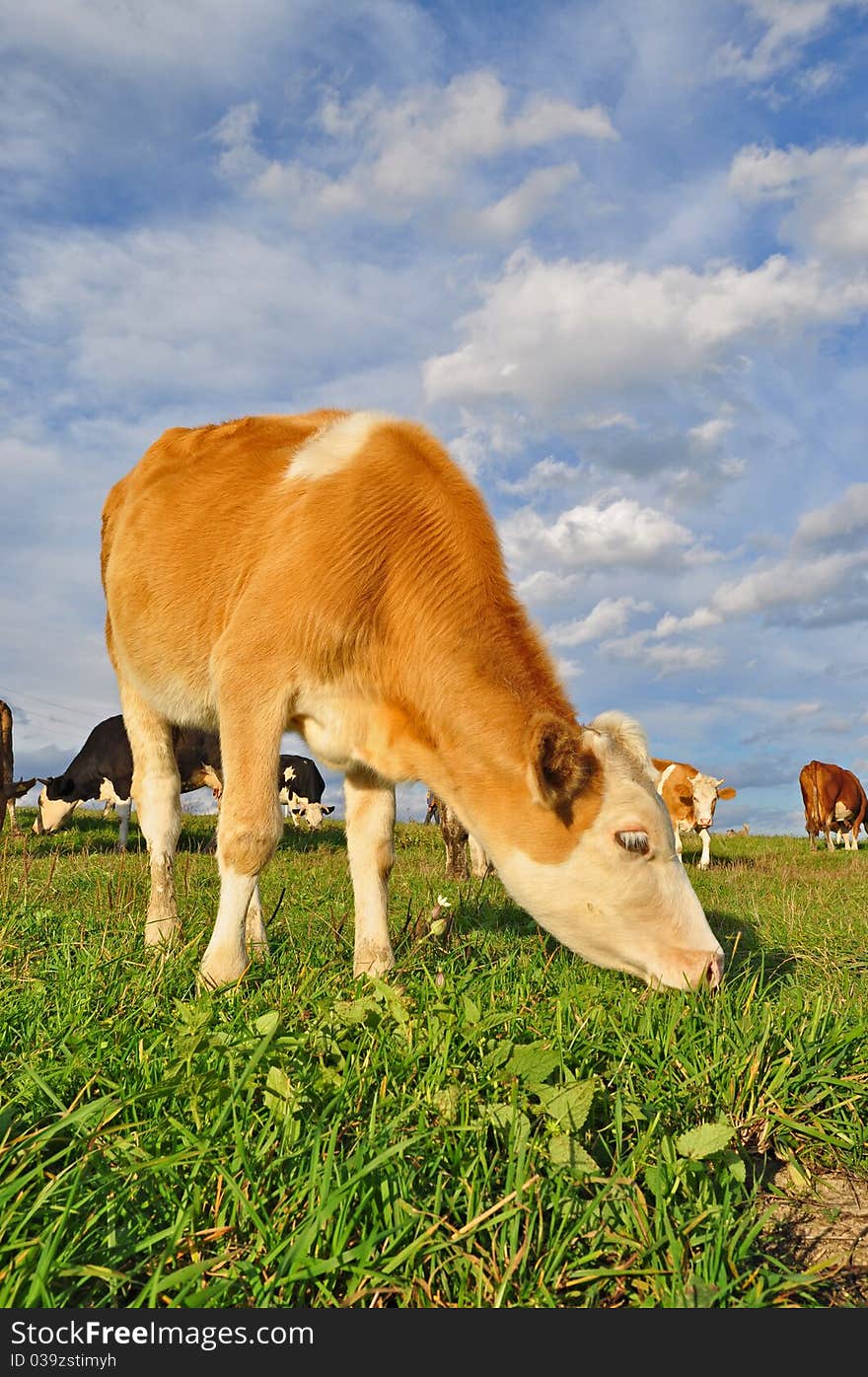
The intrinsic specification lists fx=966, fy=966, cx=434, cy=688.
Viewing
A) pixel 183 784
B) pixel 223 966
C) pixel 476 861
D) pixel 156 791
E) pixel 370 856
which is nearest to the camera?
pixel 223 966

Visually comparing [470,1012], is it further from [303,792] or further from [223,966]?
[303,792]

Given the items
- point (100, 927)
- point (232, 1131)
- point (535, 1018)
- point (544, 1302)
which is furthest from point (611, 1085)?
point (100, 927)

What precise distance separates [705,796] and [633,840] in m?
18.6

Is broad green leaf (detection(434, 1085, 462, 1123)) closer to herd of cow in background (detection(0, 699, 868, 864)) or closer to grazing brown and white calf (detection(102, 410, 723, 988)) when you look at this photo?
grazing brown and white calf (detection(102, 410, 723, 988))

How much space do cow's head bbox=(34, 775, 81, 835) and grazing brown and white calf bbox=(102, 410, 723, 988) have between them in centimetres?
1560

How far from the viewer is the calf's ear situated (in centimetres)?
425

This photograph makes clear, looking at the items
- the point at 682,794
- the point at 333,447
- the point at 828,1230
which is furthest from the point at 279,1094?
the point at 682,794

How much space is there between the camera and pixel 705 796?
72.6ft

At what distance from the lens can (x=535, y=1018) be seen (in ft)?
13.0

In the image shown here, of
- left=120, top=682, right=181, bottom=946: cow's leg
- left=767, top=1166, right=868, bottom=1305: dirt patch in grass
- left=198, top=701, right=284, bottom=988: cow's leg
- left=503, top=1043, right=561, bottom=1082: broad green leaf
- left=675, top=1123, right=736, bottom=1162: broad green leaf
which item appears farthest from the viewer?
left=120, top=682, right=181, bottom=946: cow's leg

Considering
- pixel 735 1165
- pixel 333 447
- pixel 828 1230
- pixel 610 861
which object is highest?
pixel 333 447

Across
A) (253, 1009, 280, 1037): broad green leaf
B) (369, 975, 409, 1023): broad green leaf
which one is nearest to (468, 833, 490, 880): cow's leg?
(369, 975, 409, 1023): broad green leaf

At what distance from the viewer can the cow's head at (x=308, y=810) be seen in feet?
79.8

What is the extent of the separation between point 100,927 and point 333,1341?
4.25m
